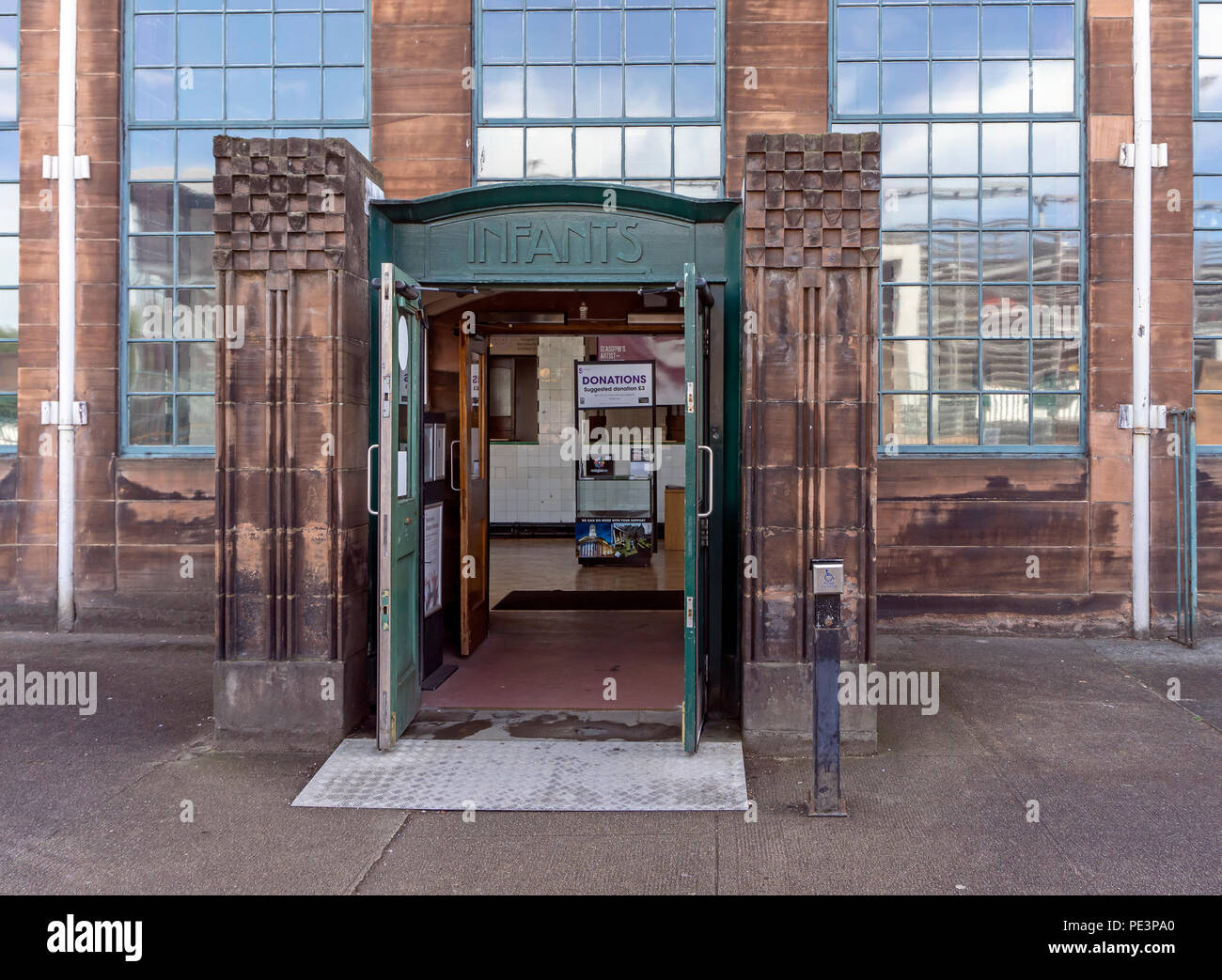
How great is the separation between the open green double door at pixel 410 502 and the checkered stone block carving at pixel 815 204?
1.75 feet

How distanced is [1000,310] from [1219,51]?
303 centimetres

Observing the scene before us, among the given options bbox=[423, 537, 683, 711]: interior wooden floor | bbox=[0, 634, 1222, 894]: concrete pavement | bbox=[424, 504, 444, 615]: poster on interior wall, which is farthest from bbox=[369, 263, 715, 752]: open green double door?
bbox=[423, 537, 683, 711]: interior wooden floor

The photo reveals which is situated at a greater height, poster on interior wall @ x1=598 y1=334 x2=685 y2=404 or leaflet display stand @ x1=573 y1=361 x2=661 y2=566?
poster on interior wall @ x1=598 y1=334 x2=685 y2=404

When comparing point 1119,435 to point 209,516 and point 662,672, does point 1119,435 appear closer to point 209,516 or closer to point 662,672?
point 662,672

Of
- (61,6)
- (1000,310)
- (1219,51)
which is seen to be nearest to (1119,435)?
(1000,310)

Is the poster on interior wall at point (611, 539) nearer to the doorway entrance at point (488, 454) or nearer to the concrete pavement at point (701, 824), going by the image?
the doorway entrance at point (488, 454)

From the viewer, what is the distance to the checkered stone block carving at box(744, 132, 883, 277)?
5.61 m

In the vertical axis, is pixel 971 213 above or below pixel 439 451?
above

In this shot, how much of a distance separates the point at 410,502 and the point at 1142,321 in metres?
6.68

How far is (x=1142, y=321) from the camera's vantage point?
8.51 m

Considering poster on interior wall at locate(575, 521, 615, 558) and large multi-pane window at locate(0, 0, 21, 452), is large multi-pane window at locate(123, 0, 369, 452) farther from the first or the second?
poster on interior wall at locate(575, 521, 615, 558)

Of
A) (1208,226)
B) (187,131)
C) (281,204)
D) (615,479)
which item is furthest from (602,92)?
(615,479)

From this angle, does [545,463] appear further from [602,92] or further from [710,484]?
[710,484]

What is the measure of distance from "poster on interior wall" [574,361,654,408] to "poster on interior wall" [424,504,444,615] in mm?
7563
